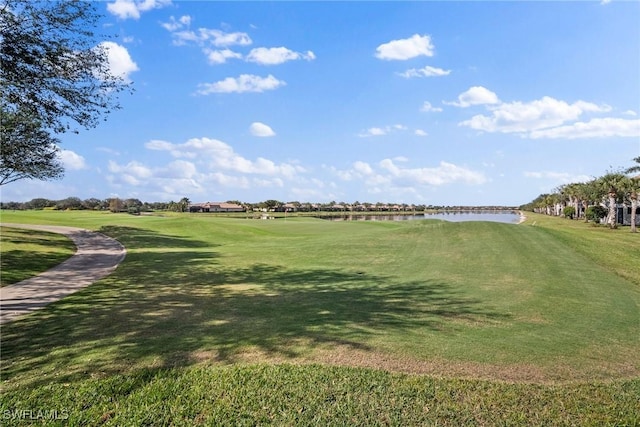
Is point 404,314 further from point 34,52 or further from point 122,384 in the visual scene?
point 34,52

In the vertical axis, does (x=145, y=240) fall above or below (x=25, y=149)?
below

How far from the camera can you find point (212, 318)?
24.3ft

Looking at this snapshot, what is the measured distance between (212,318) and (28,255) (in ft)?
44.8

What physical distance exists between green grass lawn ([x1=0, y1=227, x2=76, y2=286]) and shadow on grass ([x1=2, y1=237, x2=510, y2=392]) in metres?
3.53

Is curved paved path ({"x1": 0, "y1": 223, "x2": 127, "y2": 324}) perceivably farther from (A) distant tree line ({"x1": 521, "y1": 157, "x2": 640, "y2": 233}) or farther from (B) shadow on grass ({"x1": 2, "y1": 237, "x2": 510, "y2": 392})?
(A) distant tree line ({"x1": 521, "y1": 157, "x2": 640, "y2": 233})

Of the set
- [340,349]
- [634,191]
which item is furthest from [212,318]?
[634,191]

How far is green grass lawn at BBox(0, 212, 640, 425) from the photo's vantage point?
14.2 feet

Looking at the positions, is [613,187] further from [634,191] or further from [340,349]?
[340,349]

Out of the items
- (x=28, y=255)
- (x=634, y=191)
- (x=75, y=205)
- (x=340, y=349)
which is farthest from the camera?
(x=75, y=205)

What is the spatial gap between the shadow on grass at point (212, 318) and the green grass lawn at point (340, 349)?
0.04 m

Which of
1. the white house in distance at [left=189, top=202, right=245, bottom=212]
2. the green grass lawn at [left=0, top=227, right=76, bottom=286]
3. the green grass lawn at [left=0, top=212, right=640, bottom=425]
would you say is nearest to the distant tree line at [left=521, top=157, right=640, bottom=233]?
the green grass lawn at [left=0, top=212, right=640, bottom=425]

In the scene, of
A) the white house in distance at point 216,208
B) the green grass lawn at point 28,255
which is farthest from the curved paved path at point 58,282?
the white house in distance at point 216,208

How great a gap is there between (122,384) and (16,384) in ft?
4.53

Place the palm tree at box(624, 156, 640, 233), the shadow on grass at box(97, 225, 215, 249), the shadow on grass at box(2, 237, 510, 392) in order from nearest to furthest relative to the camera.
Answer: the shadow on grass at box(2, 237, 510, 392) < the shadow on grass at box(97, 225, 215, 249) < the palm tree at box(624, 156, 640, 233)
